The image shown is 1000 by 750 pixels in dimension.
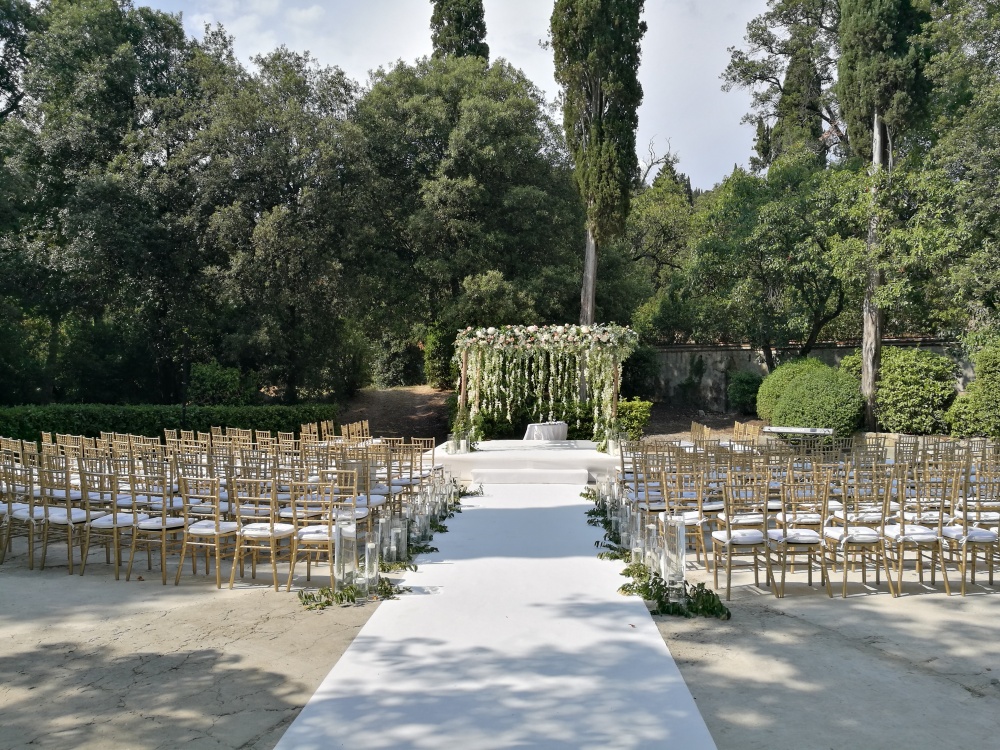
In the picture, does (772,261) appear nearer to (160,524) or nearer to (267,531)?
(267,531)

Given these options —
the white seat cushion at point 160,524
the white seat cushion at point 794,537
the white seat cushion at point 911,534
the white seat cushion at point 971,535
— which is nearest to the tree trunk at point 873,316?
the white seat cushion at point 971,535

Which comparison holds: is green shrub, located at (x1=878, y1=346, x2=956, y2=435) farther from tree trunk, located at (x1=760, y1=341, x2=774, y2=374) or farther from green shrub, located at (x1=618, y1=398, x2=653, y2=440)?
green shrub, located at (x1=618, y1=398, x2=653, y2=440)

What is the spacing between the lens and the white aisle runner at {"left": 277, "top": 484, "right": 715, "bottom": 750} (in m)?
3.61

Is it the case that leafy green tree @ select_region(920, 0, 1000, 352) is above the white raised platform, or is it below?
above

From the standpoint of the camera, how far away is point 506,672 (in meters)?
4.36

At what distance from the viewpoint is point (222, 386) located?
20.7 metres

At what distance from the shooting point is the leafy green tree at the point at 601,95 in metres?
22.3

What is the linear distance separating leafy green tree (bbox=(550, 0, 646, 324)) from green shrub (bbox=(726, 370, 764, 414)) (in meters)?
6.07

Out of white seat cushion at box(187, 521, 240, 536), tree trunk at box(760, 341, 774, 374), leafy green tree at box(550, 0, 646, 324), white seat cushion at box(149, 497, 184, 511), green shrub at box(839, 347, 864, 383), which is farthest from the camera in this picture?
tree trunk at box(760, 341, 774, 374)

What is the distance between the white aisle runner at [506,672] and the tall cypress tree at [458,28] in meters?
24.5

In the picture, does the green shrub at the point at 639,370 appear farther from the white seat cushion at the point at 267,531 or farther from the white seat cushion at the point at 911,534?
the white seat cushion at the point at 267,531

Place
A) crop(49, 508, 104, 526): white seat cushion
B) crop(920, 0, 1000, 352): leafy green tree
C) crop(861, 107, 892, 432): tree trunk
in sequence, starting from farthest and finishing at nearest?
crop(861, 107, 892, 432): tree trunk, crop(920, 0, 1000, 352): leafy green tree, crop(49, 508, 104, 526): white seat cushion

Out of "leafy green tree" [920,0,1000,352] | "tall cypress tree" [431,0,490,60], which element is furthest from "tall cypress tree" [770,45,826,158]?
"tall cypress tree" [431,0,490,60]

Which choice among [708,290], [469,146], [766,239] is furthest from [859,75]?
[469,146]
